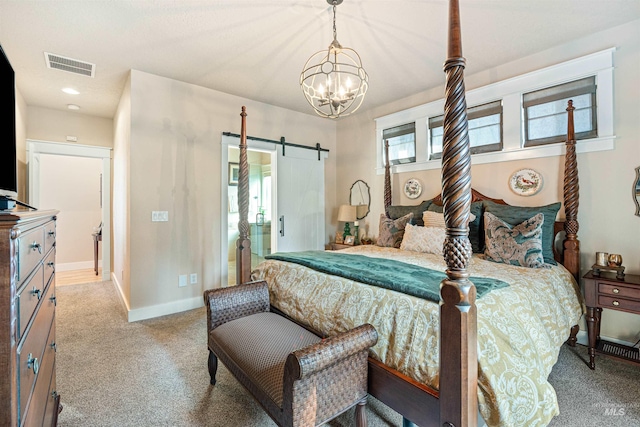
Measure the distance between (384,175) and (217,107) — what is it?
250cm

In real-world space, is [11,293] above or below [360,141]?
below

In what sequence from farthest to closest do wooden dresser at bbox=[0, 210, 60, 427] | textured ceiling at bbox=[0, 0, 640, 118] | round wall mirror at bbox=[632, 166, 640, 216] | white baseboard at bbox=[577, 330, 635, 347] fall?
1. white baseboard at bbox=[577, 330, 635, 347]
2. round wall mirror at bbox=[632, 166, 640, 216]
3. textured ceiling at bbox=[0, 0, 640, 118]
4. wooden dresser at bbox=[0, 210, 60, 427]

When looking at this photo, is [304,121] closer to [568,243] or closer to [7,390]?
[568,243]

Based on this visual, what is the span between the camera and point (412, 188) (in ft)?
13.4

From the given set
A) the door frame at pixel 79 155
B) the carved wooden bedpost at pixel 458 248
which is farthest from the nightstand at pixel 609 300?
the door frame at pixel 79 155

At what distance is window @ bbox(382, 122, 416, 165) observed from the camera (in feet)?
13.5

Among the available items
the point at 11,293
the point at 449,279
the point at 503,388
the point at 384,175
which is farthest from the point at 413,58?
the point at 11,293

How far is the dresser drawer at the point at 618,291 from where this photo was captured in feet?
6.95

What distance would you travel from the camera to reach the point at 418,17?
2.40m

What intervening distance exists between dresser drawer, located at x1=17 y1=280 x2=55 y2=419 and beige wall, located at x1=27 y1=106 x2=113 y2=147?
4.54 meters

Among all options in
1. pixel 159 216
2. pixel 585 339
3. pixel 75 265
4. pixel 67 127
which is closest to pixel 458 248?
pixel 585 339

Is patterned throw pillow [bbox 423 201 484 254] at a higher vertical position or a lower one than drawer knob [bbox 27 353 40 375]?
higher

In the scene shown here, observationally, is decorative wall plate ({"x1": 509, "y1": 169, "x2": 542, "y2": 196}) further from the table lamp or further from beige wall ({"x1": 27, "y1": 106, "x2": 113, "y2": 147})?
beige wall ({"x1": 27, "y1": 106, "x2": 113, "y2": 147})

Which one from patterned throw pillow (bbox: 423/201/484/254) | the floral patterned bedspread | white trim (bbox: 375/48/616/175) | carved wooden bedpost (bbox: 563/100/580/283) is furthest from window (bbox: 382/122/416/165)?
the floral patterned bedspread
